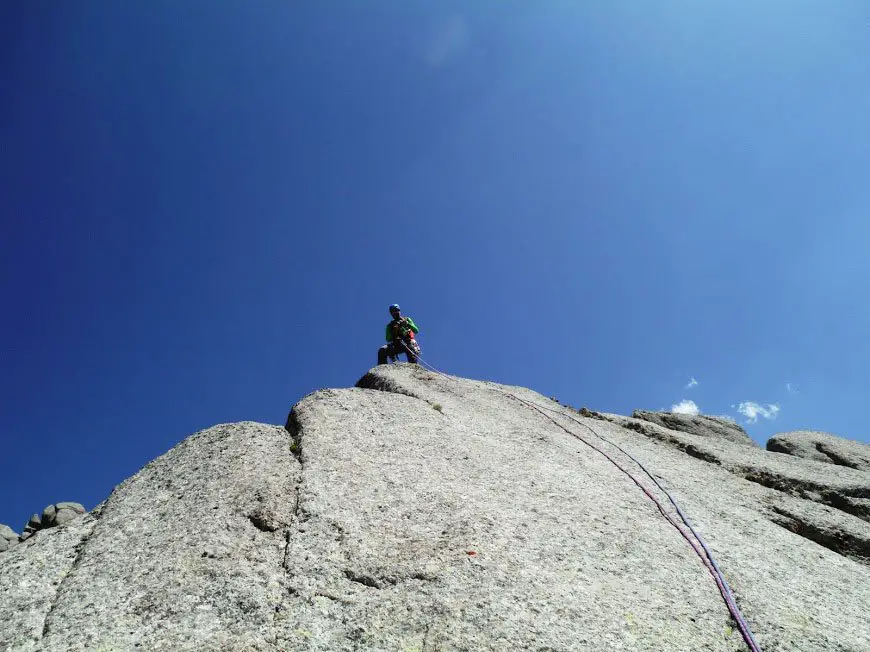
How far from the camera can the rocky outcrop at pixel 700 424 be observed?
44.7ft

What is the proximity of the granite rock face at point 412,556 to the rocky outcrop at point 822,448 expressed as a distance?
4.05 m

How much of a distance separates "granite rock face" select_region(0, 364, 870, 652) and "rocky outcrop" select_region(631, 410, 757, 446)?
4464mm

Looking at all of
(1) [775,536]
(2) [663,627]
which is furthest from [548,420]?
(2) [663,627]

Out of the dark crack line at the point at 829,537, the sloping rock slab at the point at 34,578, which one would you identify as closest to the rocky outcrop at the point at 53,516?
the sloping rock slab at the point at 34,578

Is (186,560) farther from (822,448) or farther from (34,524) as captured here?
(822,448)

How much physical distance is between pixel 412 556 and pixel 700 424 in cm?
1162

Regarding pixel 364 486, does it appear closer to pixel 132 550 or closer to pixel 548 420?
pixel 132 550

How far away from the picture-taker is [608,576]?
Result: 5.57m

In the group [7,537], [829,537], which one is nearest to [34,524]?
[7,537]

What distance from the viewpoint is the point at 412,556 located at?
545cm

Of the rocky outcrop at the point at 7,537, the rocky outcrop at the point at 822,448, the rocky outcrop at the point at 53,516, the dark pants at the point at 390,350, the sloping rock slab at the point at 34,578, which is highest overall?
the dark pants at the point at 390,350

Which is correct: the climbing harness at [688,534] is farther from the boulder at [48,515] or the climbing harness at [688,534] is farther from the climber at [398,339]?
the boulder at [48,515]

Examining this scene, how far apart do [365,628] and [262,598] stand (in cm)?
106

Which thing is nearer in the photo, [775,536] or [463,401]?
[775,536]
